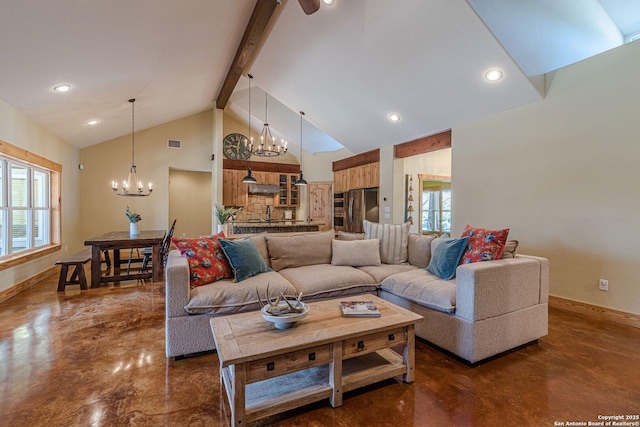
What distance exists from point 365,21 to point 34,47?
10.9 ft

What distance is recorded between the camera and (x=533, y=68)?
3363 millimetres

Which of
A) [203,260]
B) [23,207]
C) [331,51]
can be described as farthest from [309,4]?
[23,207]

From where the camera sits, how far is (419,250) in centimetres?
339

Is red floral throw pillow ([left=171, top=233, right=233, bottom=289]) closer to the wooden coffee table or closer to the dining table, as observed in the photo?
the wooden coffee table

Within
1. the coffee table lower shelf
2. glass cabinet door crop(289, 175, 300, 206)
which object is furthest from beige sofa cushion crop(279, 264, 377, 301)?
glass cabinet door crop(289, 175, 300, 206)

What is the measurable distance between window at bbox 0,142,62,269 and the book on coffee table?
14.2 feet

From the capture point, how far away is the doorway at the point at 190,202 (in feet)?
28.6

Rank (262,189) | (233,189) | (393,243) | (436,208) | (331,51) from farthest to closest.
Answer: (262,189) < (233,189) < (436,208) < (331,51) < (393,243)

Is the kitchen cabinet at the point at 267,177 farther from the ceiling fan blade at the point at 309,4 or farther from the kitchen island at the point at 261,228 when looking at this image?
the ceiling fan blade at the point at 309,4

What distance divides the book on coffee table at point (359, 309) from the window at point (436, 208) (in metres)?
5.35

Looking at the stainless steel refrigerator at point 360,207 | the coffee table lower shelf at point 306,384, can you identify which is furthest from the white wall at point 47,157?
the stainless steel refrigerator at point 360,207

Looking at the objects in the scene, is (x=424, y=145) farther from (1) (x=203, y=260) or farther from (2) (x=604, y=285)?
(1) (x=203, y=260)

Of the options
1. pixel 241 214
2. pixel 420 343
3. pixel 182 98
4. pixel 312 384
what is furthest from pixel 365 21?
pixel 241 214

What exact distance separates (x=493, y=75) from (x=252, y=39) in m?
3.15
